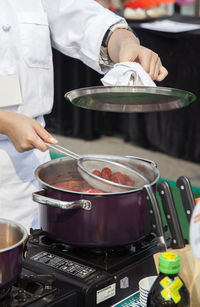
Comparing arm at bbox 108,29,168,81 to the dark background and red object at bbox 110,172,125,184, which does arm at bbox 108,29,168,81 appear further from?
the dark background

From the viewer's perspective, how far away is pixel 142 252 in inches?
47.3

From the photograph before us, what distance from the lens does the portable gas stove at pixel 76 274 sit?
3.26 ft

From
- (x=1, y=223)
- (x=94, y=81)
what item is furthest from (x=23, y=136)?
(x=94, y=81)

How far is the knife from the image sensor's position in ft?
3.13

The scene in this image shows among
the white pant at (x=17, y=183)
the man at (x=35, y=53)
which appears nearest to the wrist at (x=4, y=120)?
the man at (x=35, y=53)

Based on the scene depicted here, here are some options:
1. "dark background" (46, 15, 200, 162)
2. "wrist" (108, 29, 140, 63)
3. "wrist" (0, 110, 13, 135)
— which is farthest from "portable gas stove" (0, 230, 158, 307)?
"dark background" (46, 15, 200, 162)

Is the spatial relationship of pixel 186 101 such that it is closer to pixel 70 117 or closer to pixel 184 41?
pixel 184 41

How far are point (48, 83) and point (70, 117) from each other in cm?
330

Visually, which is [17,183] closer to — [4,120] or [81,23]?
[4,120]

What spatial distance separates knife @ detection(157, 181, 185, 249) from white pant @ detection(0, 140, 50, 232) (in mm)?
673

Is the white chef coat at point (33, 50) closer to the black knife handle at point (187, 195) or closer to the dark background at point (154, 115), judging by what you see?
the black knife handle at point (187, 195)

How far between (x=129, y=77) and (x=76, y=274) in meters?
0.47

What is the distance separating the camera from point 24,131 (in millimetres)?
1192

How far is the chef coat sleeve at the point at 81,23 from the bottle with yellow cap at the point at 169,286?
0.82 m
